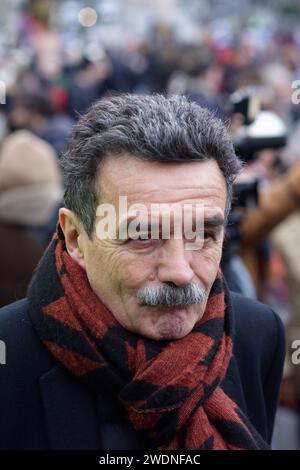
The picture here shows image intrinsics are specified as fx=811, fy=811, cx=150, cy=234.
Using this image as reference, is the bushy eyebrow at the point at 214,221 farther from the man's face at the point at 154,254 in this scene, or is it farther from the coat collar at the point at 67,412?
the coat collar at the point at 67,412

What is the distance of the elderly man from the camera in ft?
5.76

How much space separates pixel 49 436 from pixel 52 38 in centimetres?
1029

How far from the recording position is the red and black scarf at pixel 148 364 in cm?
175

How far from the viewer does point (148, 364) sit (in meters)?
1.75

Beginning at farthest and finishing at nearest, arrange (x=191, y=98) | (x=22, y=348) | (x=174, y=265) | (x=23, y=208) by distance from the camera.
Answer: (x=23, y=208) < (x=191, y=98) < (x=22, y=348) < (x=174, y=265)

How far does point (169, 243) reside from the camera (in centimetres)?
176

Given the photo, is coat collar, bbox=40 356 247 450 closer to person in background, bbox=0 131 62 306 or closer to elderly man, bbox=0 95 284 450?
elderly man, bbox=0 95 284 450

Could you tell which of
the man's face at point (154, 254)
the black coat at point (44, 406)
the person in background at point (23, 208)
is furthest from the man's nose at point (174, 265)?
the person in background at point (23, 208)

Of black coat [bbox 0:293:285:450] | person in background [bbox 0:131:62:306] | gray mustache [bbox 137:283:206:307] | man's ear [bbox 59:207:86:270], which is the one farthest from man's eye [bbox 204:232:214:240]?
person in background [bbox 0:131:62:306]

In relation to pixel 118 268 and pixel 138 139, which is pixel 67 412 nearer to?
pixel 118 268

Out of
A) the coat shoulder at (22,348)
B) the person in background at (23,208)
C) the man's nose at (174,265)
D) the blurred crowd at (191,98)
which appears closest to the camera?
the man's nose at (174,265)

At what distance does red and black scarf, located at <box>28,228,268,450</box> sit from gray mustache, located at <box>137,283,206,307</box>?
96 millimetres

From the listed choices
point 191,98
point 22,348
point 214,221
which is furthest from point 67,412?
point 191,98

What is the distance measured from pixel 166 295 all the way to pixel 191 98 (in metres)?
1.45
